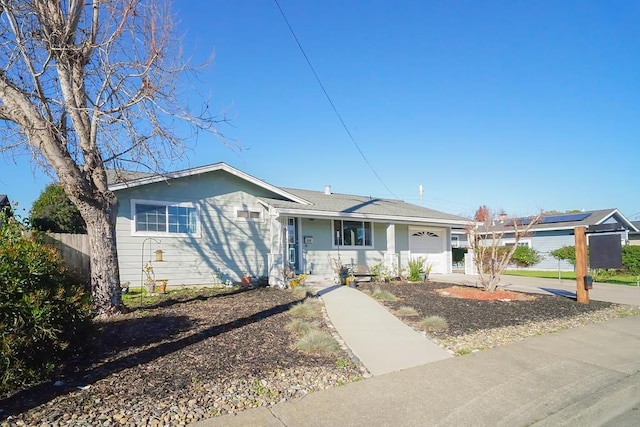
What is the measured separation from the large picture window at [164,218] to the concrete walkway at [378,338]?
555 cm

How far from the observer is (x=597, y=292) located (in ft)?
44.9

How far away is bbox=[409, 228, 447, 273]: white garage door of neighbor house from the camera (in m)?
18.7

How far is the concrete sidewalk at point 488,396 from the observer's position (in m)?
3.97

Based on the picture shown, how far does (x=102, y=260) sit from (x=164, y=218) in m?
4.99

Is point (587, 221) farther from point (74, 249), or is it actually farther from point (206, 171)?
point (74, 249)

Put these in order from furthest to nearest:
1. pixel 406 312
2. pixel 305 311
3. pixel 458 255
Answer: pixel 458 255, pixel 406 312, pixel 305 311

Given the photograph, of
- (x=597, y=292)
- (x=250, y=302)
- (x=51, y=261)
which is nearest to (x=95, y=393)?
(x=51, y=261)

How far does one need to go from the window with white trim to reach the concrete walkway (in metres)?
5.27

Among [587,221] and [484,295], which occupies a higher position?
[587,221]

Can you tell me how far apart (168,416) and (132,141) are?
5.55m

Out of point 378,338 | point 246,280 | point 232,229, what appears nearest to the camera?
point 378,338

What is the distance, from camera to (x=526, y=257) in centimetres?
2764

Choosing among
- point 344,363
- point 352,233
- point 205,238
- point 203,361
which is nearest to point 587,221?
point 352,233

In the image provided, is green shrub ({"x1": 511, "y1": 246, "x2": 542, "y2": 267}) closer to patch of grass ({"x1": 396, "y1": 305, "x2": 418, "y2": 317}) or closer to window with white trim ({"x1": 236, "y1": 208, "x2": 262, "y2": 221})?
Result: window with white trim ({"x1": 236, "y1": 208, "x2": 262, "y2": 221})
